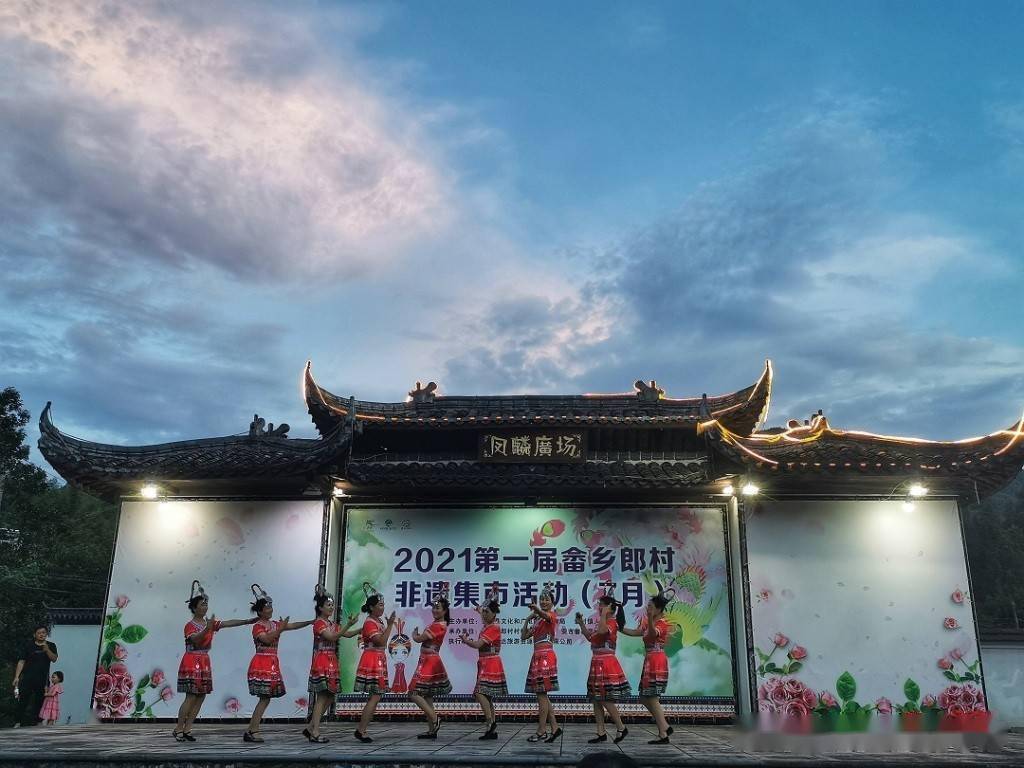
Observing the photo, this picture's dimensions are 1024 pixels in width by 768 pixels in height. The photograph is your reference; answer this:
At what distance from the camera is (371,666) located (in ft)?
29.6

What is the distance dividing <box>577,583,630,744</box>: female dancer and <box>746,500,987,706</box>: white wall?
3.14 m

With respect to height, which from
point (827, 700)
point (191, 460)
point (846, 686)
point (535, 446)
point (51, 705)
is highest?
point (535, 446)

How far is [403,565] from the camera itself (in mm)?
11648

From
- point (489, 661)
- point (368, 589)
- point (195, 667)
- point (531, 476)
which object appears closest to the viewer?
point (195, 667)

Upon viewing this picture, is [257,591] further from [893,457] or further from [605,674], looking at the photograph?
[893,457]

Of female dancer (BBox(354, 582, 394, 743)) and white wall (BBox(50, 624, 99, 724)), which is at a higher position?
female dancer (BBox(354, 582, 394, 743))

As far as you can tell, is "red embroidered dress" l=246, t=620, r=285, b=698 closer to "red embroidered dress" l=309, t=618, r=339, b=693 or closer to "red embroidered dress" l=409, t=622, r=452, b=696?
"red embroidered dress" l=309, t=618, r=339, b=693

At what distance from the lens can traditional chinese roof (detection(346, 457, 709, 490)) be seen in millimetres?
11125

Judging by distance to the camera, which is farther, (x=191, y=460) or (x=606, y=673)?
(x=191, y=460)

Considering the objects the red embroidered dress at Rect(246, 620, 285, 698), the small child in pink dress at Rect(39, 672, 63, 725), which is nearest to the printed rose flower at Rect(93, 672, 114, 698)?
the small child in pink dress at Rect(39, 672, 63, 725)

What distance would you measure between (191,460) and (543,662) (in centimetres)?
584

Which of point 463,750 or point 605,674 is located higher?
point 605,674

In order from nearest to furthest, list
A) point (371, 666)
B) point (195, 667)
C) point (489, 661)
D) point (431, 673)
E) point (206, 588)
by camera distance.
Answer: point (195, 667)
point (371, 666)
point (431, 673)
point (489, 661)
point (206, 588)

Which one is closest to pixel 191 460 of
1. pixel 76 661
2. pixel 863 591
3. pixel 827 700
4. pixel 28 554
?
pixel 827 700
